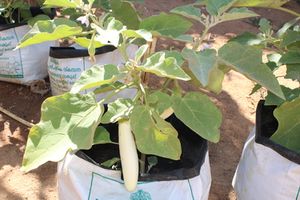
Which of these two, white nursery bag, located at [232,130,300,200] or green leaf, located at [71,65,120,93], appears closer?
green leaf, located at [71,65,120,93]

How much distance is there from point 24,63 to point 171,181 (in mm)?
1260

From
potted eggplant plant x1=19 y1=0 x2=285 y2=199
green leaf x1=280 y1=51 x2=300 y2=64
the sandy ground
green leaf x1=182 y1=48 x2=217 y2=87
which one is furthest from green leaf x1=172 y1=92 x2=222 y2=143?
the sandy ground

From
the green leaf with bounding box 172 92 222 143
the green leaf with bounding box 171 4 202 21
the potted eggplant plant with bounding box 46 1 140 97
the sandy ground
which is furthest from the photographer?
the potted eggplant plant with bounding box 46 1 140 97

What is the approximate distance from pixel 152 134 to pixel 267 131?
22.3 inches

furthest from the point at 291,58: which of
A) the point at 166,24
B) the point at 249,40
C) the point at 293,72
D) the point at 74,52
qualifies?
the point at 74,52

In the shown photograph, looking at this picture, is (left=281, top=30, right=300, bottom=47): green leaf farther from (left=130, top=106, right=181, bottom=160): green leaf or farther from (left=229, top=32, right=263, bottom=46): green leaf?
(left=130, top=106, right=181, bottom=160): green leaf

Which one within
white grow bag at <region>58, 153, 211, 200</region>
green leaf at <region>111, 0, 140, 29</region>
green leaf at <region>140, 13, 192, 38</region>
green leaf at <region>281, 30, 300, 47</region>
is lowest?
white grow bag at <region>58, 153, 211, 200</region>

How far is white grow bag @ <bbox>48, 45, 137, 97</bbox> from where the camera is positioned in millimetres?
1932

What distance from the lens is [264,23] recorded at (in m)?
1.52

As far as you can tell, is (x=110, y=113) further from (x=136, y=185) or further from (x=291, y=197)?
(x=291, y=197)

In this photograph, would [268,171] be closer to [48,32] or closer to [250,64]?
[250,64]

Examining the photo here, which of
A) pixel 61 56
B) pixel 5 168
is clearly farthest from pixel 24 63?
pixel 5 168

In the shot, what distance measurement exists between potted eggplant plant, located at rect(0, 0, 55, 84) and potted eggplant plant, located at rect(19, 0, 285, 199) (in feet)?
3.42

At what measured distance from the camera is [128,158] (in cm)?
116
